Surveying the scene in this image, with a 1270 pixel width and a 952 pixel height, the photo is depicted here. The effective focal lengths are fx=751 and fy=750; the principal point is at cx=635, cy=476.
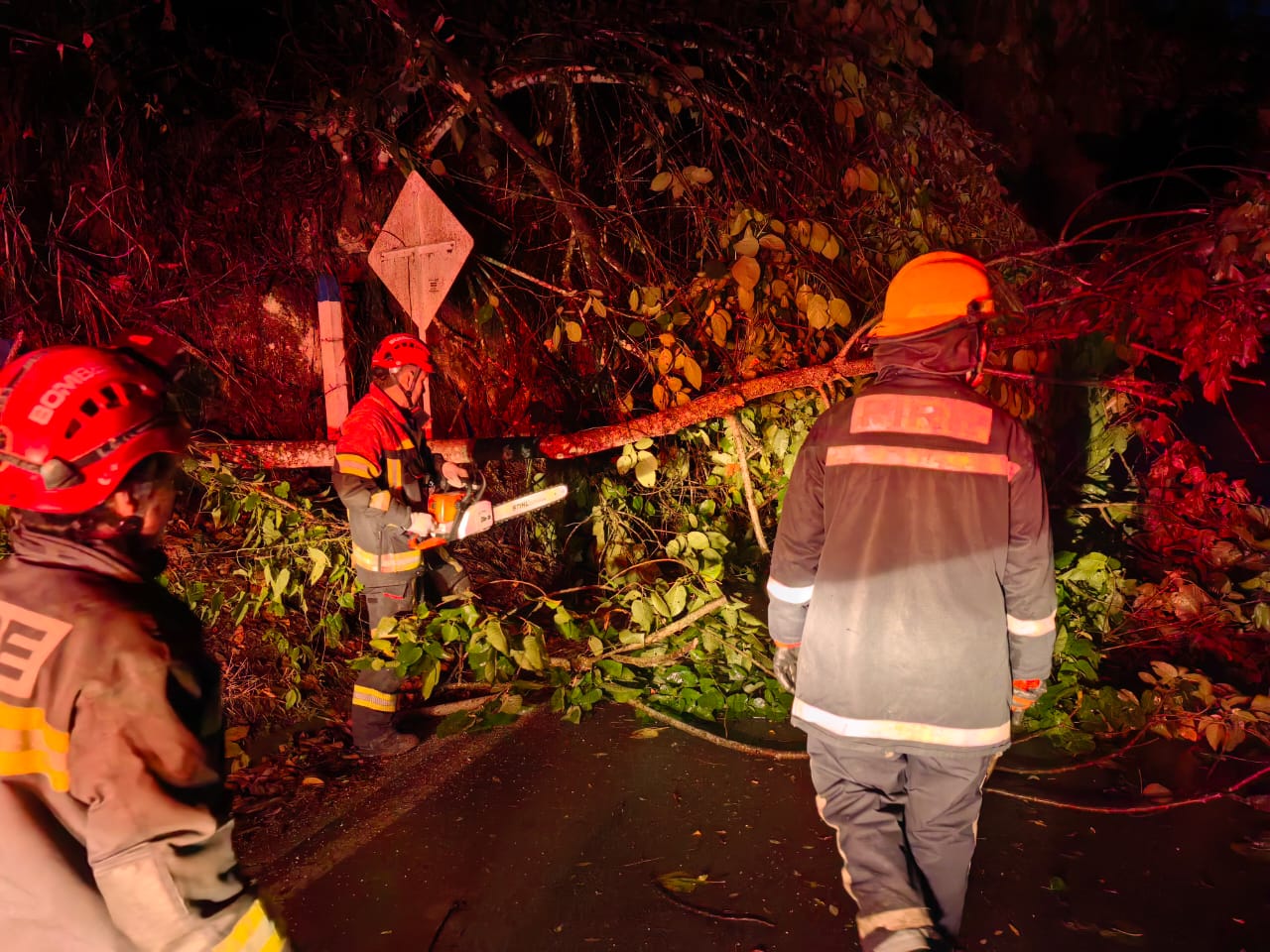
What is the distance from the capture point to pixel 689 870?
2863 mm

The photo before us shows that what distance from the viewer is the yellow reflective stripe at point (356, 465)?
143 inches

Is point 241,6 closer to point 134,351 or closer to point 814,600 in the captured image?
point 134,351

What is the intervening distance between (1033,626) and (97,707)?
221cm

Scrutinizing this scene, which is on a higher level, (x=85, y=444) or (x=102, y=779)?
(x=85, y=444)

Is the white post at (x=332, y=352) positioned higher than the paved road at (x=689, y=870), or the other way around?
the white post at (x=332, y=352)

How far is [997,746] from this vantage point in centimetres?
217

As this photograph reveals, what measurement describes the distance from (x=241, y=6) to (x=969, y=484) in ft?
19.8

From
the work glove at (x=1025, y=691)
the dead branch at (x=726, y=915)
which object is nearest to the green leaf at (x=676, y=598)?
the dead branch at (x=726, y=915)

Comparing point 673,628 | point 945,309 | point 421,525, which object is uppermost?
point 945,309

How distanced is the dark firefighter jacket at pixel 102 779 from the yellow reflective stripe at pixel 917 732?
1.60m

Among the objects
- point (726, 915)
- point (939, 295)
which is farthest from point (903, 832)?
point (939, 295)

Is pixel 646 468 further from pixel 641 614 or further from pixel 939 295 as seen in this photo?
pixel 939 295

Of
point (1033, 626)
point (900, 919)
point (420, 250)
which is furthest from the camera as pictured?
point (420, 250)

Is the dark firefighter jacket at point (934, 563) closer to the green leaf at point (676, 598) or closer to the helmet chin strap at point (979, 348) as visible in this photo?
the helmet chin strap at point (979, 348)
